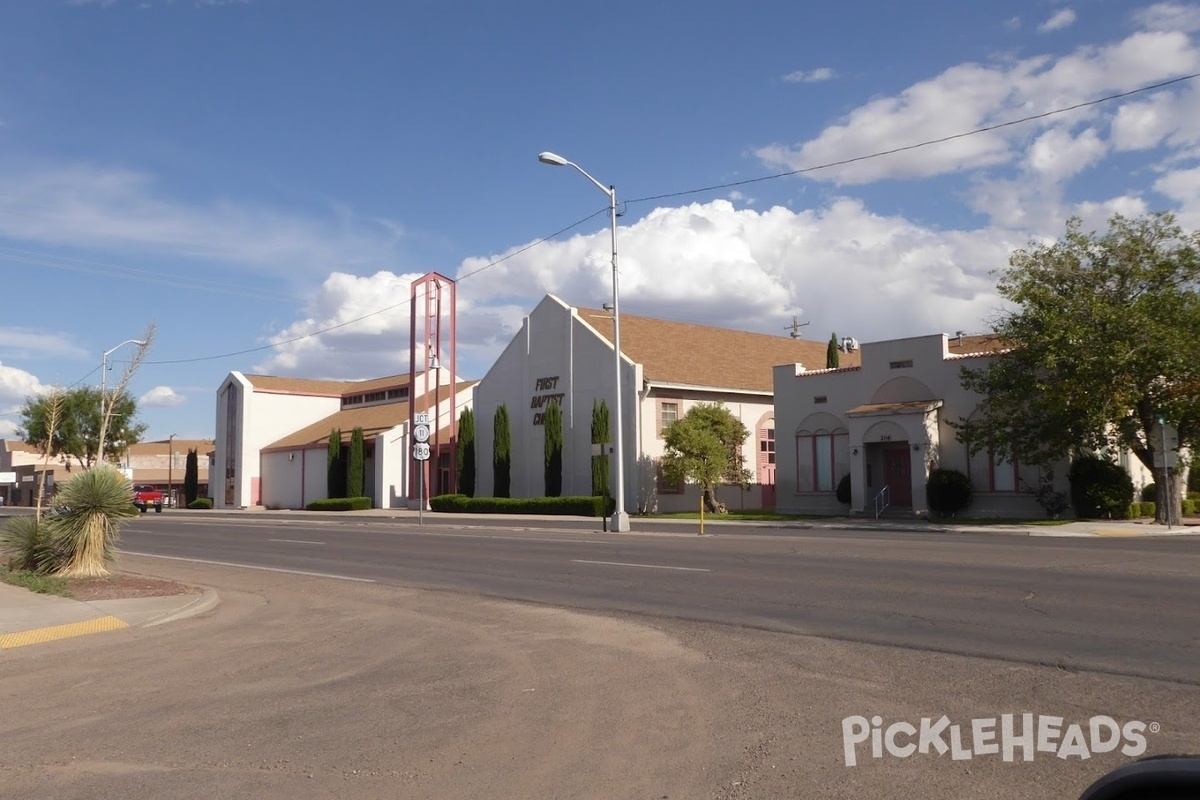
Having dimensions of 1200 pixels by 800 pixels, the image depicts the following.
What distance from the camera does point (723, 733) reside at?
21.6 ft

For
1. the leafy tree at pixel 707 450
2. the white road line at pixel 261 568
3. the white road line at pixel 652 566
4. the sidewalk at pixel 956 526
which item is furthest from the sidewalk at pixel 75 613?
the leafy tree at pixel 707 450

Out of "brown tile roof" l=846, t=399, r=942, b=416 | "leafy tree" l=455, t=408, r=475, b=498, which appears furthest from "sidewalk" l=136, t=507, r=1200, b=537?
"leafy tree" l=455, t=408, r=475, b=498

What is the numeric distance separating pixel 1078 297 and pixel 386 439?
36.9 m

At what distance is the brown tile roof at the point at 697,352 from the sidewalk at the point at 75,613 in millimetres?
32390

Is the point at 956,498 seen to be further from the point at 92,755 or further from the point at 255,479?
the point at 255,479

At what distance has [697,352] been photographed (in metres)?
49.7

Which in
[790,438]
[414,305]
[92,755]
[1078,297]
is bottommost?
[92,755]

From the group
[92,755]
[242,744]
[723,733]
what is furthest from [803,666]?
[92,755]

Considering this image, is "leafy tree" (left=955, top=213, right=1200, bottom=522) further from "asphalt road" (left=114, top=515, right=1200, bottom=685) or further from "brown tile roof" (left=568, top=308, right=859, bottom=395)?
"brown tile roof" (left=568, top=308, right=859, bottom=395)

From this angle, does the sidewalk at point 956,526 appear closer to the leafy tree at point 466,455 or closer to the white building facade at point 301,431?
the leafy tree at point 466,455

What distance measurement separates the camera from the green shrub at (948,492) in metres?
33.9

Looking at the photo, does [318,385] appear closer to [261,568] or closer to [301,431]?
[301,431]

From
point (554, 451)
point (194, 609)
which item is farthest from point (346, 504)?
point (194, 609)

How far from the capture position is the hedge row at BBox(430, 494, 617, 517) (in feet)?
139
